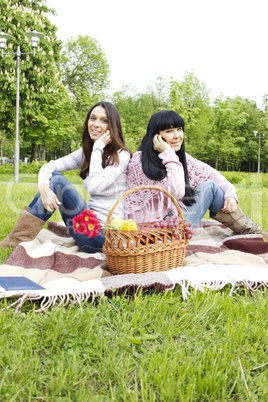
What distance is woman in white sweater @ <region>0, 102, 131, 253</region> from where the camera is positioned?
2787 mm

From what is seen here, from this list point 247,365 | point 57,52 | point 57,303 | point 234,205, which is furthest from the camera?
point 57,52

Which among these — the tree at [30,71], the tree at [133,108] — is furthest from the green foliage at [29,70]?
the tree at [133,108]

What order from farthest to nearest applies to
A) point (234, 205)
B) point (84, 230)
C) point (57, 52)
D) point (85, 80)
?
1. point (85, 80)
2. point (57, 52)
3. point (234, 205)
4. point (84, 230)

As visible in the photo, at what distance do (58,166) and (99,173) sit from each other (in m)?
0.62

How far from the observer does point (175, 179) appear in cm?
273

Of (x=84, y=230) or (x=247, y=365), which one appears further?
(x=84, y=230)

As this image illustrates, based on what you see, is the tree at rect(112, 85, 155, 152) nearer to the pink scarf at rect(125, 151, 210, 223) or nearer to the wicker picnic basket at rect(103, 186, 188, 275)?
the pink scarf at rect(125, 151, 210, 223)

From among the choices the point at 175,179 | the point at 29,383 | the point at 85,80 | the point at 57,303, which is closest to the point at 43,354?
the point at 29,383

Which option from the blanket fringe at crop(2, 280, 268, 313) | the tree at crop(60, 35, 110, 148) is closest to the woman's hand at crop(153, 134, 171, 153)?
the blanket fringe at crop(2, 280, 268, 313)

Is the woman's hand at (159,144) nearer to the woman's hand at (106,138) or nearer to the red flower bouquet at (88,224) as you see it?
the woman's hand at (106,138)

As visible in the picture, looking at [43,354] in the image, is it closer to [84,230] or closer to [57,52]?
[84,230]

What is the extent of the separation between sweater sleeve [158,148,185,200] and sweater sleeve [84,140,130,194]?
16.2 inches

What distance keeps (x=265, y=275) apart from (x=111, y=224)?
1.08 meters

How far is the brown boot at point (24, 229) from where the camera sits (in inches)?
120
